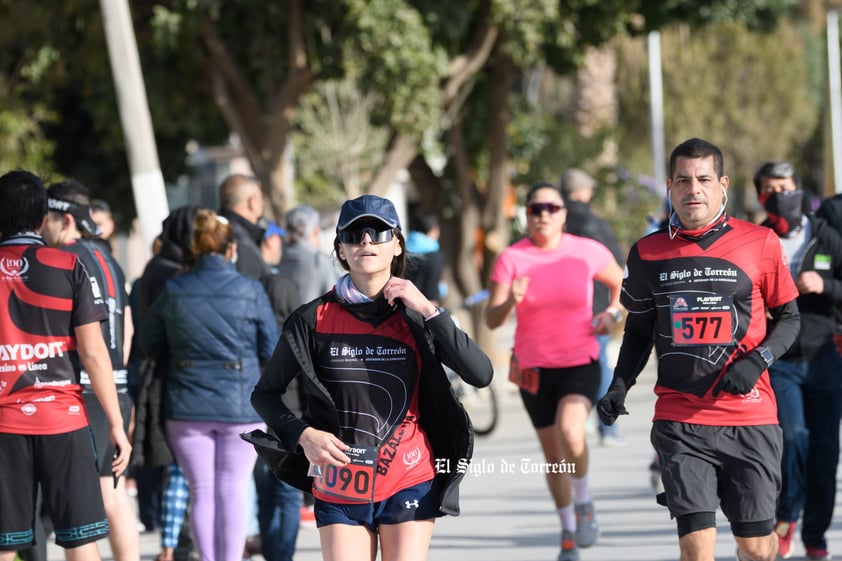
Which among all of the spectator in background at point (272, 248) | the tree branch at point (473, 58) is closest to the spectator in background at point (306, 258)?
the spectator in background at point (272, 248)

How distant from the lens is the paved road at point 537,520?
27.3 ft

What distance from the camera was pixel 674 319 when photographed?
561 centimetres

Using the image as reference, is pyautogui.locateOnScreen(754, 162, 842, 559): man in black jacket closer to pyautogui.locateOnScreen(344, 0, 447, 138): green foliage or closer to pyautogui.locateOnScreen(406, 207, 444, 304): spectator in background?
pyautogui.locateOnScreen(406, 207, 444, 304): spectator in background

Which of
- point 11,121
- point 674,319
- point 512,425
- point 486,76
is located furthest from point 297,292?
point 486,76

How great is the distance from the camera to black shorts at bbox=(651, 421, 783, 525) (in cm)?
548

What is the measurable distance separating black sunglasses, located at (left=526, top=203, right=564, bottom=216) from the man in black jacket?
1.18 meters

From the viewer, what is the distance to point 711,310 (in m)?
5.55

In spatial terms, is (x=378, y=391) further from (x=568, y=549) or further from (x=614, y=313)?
(x=614, y=313)

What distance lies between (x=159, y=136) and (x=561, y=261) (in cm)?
1305

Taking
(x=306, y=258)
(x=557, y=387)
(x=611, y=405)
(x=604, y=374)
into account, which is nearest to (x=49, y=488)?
(x=611, y=405)

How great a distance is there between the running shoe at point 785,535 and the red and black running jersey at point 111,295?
3.52m

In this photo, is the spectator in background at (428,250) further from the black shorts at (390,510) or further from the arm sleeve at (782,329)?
the black shorts at (390,510)

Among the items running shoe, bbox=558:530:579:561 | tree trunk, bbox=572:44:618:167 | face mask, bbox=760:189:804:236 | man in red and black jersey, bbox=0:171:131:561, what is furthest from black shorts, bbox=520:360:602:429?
tree trunk, bbox=572:44:618:167

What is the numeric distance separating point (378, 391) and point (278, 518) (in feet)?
9.39
